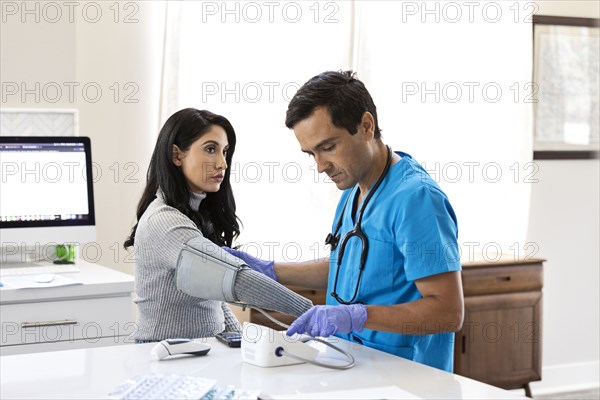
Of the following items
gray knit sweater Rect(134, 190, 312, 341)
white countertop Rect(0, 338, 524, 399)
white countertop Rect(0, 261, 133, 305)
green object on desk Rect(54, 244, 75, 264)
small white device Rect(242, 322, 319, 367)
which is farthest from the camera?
green object on desk Rect(54, 244, 75, 264)

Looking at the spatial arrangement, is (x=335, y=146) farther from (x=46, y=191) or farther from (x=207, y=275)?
(x=46, y=191)

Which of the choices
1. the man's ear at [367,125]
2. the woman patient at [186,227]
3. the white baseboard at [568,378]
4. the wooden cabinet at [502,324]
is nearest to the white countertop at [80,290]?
the woman patient at [186,227]

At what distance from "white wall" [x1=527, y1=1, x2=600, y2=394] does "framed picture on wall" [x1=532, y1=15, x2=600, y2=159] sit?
0.22ft

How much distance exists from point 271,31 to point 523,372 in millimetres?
2056

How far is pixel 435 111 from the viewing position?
14.4 ft

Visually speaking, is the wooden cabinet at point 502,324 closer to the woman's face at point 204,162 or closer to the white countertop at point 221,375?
the woman's face at point 204,162

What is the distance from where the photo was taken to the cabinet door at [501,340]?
12.9 feet

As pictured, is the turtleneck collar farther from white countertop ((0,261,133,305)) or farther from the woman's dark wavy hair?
white countertop ((0,261,133,305))

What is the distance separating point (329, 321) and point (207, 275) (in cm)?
31

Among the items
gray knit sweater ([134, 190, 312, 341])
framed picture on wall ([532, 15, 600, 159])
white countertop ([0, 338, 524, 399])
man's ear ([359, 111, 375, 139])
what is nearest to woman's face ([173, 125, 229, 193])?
gray knit sweater ([134, 190, 312, 341])

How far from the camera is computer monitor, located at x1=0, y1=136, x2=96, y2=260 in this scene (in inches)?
126

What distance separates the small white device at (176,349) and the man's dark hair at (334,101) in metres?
0.61

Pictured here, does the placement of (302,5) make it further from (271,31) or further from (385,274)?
(385,274)

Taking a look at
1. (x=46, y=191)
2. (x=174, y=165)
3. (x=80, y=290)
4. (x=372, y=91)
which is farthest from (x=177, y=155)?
(x=372, y=91)
